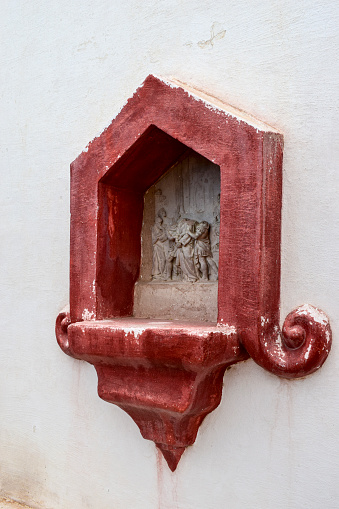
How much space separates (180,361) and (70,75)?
4.89 ft

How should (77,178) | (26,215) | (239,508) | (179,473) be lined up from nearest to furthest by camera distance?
(239,508), (179,473), (77,178), (26,215)

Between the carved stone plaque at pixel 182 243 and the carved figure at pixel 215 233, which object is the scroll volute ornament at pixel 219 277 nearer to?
the carved stone plaque at pixel 182 243

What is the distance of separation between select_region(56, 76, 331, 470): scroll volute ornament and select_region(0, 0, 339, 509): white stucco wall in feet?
0.28

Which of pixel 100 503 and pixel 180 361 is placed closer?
pixel 180 361

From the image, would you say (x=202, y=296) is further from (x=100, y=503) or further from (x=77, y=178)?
(x=100, y=503)

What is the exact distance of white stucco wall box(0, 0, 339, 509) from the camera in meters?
1.95

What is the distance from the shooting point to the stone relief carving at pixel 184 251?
2.32m

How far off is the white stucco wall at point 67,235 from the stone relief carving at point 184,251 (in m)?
0.38

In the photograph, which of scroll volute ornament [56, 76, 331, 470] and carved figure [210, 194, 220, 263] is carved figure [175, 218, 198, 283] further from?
scroll volute ornament [56, 76, 331, 470]

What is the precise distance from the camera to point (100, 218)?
7.80 feet

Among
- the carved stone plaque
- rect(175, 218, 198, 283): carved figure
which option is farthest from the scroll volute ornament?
rect(175, 218, 198, 283): carved figure

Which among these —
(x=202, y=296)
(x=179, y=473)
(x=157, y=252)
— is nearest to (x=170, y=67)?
(x=157, y=252)

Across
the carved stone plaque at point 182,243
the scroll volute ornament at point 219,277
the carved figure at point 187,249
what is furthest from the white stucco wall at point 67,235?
the carved figure at point 187,249

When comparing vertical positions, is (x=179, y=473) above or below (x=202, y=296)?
below
